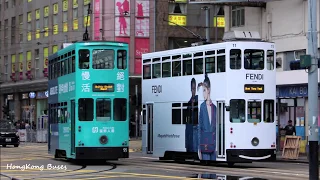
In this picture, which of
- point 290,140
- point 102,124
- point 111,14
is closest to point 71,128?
point 102,124

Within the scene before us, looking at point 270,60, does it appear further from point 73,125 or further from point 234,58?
point 73,125

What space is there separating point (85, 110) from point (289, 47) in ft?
45.7

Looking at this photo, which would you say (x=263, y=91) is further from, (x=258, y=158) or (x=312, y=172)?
(x=312, y=172)

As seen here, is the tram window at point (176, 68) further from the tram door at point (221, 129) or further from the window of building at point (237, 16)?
the window of building at point (237, 16)

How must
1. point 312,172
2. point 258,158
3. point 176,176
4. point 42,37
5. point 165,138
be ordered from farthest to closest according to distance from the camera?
1. point 42,37
2. point 165,138
3. point 258,158
4. point 176,176
5. point 312,172

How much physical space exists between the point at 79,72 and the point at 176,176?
276 inches

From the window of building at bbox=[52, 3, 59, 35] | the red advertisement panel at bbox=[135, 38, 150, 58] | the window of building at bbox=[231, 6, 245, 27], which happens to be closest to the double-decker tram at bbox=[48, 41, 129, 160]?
the window of building at bbox=[231, 6, 245, 27]

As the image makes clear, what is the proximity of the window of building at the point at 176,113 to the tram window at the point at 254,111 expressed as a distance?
11.8 feet

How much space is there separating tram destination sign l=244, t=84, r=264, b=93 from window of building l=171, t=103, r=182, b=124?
3609 mm

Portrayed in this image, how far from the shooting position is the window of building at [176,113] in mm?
27938

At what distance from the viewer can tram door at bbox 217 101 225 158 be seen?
25125 millimetres

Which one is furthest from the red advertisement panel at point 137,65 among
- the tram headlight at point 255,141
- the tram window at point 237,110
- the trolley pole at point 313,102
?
the trolley pole at point 313,102

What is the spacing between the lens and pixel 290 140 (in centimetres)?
3222

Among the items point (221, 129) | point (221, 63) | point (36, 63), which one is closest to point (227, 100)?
point (221, 129)
